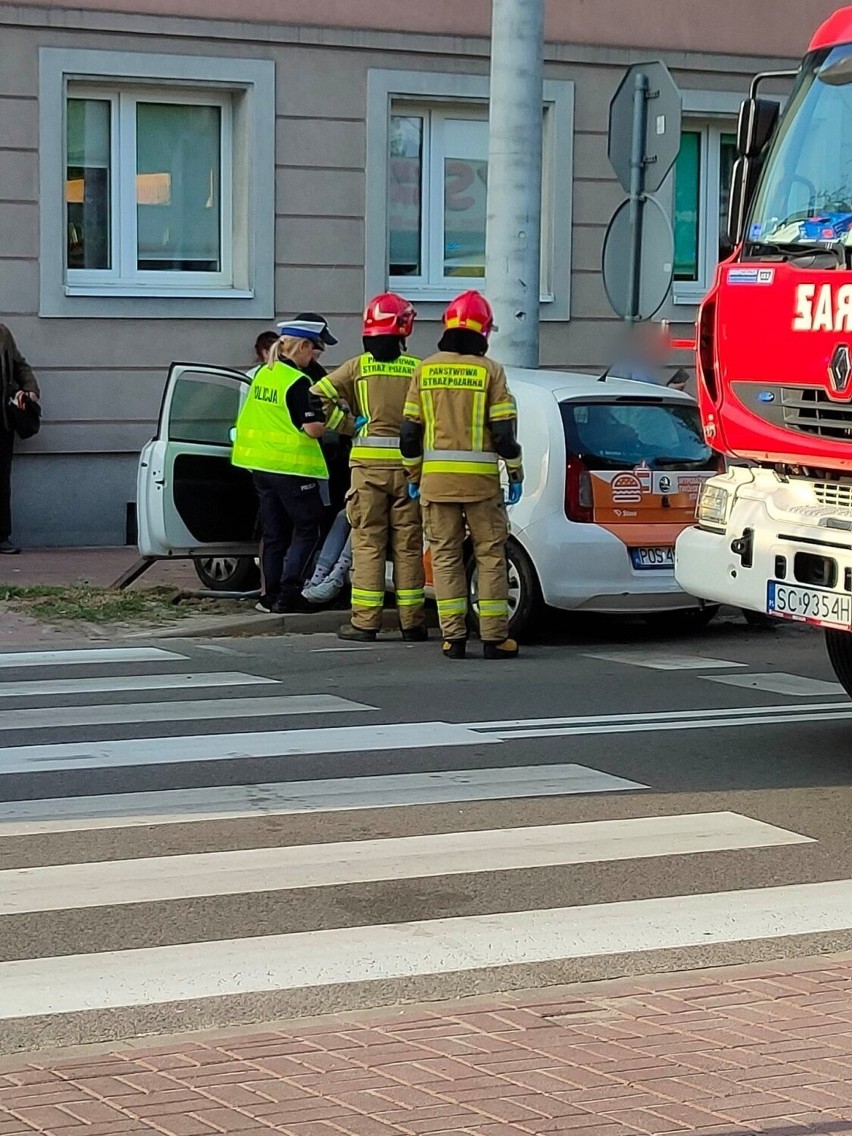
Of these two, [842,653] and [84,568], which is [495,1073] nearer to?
[842,653]

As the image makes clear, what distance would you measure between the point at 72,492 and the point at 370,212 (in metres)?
3.69

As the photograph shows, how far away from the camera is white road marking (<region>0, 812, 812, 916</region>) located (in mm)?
6016

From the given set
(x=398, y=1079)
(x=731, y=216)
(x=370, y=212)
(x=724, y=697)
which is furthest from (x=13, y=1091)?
(x=370, y=212)

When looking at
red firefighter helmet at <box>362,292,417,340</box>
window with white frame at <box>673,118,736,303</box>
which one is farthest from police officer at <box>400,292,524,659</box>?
window with white frame at <box>673,118,736,303</box>

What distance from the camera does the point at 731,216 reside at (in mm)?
8383

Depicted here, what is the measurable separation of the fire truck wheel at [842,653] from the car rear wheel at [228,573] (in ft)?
18.3

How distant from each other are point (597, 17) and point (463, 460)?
907 cm

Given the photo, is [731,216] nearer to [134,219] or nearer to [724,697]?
[724,697]

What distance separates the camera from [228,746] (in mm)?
8227

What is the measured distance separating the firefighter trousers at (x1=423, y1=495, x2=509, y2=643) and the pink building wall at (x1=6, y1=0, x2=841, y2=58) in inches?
300

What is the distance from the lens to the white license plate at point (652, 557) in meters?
11.6

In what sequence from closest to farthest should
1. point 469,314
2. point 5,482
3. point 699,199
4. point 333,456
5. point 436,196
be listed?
1. point 469,314
2. point 333,456
3. point 5,482
4. point 436,196
5. point 699,199

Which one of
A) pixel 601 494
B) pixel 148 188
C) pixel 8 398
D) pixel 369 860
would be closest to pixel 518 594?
pixel 601 494

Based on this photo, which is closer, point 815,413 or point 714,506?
point 815,413
